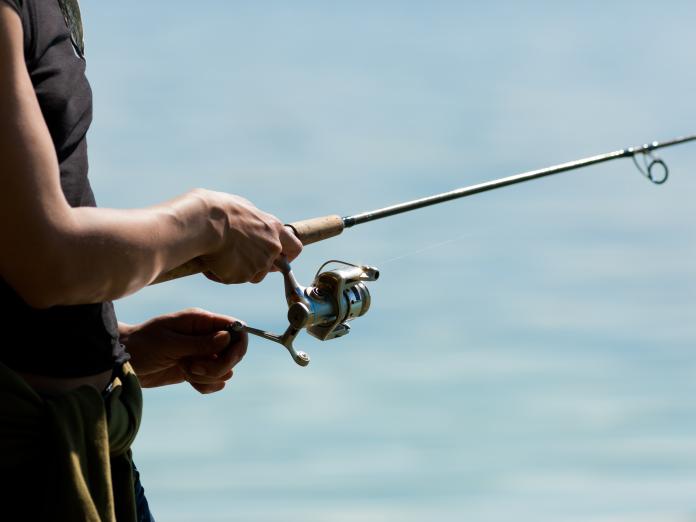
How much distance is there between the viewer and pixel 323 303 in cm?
268

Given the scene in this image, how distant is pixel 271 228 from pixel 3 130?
695 mm

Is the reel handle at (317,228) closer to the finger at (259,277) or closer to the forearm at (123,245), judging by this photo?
the finger at (259,277)

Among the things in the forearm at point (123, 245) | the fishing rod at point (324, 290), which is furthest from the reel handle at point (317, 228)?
the forearm at point (123, 245)

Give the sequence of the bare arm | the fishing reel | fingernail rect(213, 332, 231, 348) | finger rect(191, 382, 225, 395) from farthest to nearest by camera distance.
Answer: finger rect(191, 382, 225, 395) < fingernail rect(213, 332, 231, 348) < the fishing reel < the bare arm

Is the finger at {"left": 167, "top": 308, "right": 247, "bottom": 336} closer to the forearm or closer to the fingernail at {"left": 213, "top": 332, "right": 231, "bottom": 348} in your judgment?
the fingernail at {"left": 213, "top": 332, "right": 231, "bottom": 348}

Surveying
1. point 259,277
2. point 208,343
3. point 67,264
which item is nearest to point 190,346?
point 208,343

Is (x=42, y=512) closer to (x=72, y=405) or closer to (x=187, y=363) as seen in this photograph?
(x=72, y=405)

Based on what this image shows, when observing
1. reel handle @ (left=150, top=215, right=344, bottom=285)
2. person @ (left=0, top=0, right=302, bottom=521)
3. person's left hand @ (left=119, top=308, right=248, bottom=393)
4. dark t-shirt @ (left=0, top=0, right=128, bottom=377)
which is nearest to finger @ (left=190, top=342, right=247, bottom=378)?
person's left hand @ (left=119, top=308, right=248, bottom=393)

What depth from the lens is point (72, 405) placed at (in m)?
2.01

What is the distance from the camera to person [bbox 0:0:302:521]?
1718mm

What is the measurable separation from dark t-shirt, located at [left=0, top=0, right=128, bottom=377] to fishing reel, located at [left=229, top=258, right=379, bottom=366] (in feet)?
1.69

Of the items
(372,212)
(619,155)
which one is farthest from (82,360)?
(619,155)

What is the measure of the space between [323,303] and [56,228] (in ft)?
3.41

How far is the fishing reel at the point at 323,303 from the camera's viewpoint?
2.55 meters
